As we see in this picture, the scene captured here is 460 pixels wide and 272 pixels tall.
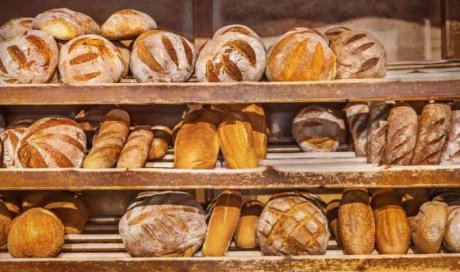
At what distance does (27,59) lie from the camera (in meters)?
2.08

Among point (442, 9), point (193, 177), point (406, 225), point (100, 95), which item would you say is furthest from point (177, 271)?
point (442, 9)

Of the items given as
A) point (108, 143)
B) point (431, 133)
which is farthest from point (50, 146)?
point (431, 133)

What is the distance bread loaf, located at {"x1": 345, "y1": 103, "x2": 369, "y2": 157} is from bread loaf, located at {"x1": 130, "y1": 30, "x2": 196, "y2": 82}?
79 centimetres

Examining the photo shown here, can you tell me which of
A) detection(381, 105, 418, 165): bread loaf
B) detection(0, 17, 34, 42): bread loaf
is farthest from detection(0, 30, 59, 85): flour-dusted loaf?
detection(381, 105, 418, 165): bread loaf

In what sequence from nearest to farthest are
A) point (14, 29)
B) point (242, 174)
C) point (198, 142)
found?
point (242, 174) → point (198, 142) → point (14, 29)

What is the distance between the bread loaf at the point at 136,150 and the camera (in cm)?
209

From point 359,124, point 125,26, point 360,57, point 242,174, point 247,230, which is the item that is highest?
point 125,26

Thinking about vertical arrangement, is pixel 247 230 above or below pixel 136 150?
below

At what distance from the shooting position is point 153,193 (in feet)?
7.61

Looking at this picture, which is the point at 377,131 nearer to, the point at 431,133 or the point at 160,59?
the point at 431,133

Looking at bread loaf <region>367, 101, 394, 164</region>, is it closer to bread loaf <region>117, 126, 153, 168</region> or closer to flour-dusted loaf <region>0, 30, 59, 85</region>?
bread loaf <region>117, 126, 153, 168</region>

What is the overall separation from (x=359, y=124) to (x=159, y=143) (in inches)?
36.9

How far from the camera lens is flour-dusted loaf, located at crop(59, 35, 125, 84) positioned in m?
2.08

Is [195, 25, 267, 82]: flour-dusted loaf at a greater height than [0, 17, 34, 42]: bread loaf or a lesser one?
lesser
